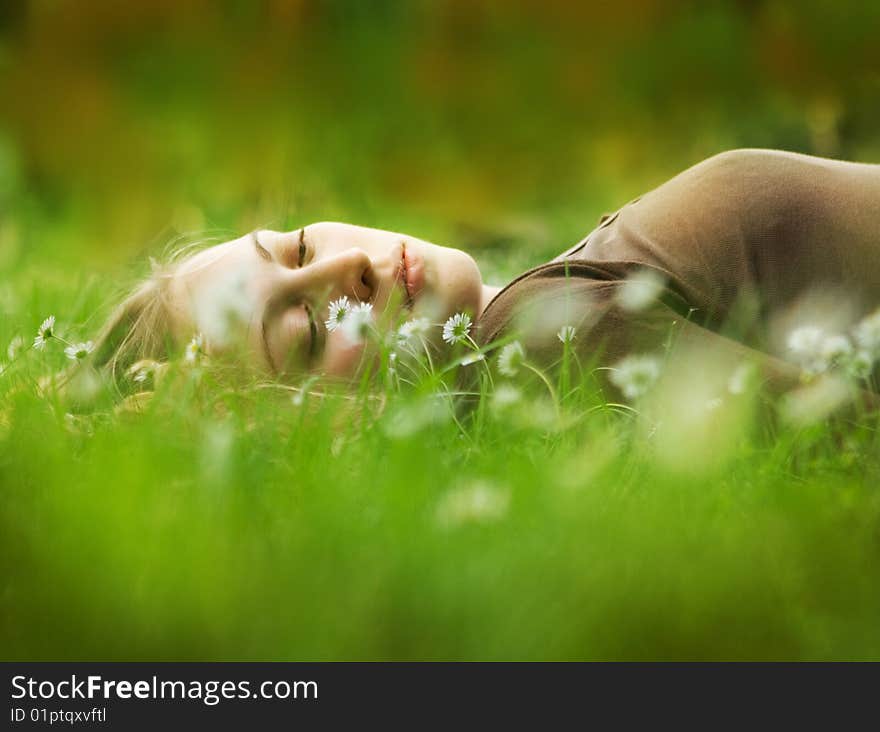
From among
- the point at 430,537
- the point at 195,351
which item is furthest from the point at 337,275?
the point at 430,537

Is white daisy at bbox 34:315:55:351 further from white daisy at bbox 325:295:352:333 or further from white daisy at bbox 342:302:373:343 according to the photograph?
white daisy at bbox 342:302:373:343

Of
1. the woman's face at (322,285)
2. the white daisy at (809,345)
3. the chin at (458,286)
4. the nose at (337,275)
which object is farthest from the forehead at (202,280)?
the white daisy at (809,345)

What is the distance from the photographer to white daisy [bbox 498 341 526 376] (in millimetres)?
1766

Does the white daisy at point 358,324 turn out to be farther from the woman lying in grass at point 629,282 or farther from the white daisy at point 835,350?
the white daisy at point 835,350

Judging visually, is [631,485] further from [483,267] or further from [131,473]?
[483,267]

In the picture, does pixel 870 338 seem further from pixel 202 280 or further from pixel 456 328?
pixel 202 280

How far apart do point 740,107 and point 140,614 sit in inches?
223

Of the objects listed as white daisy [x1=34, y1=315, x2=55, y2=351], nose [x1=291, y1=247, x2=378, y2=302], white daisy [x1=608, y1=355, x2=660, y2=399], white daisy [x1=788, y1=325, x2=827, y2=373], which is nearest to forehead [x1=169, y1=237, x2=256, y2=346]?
nose [x1=291, y1=247, x2=378, y2=302]

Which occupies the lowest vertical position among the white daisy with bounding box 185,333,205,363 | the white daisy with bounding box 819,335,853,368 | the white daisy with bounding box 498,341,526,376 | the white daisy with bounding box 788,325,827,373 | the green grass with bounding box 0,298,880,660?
the green grass with bounding box 0,298,880,660

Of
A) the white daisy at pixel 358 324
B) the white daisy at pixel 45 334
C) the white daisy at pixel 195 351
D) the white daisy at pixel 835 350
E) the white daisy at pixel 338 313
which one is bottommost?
the white daisy at pixel 835 350

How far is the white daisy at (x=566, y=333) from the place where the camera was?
1.75 meters

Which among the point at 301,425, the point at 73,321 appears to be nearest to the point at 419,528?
the point at 301,425

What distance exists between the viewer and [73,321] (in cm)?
325

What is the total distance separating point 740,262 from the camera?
2.06 metres
